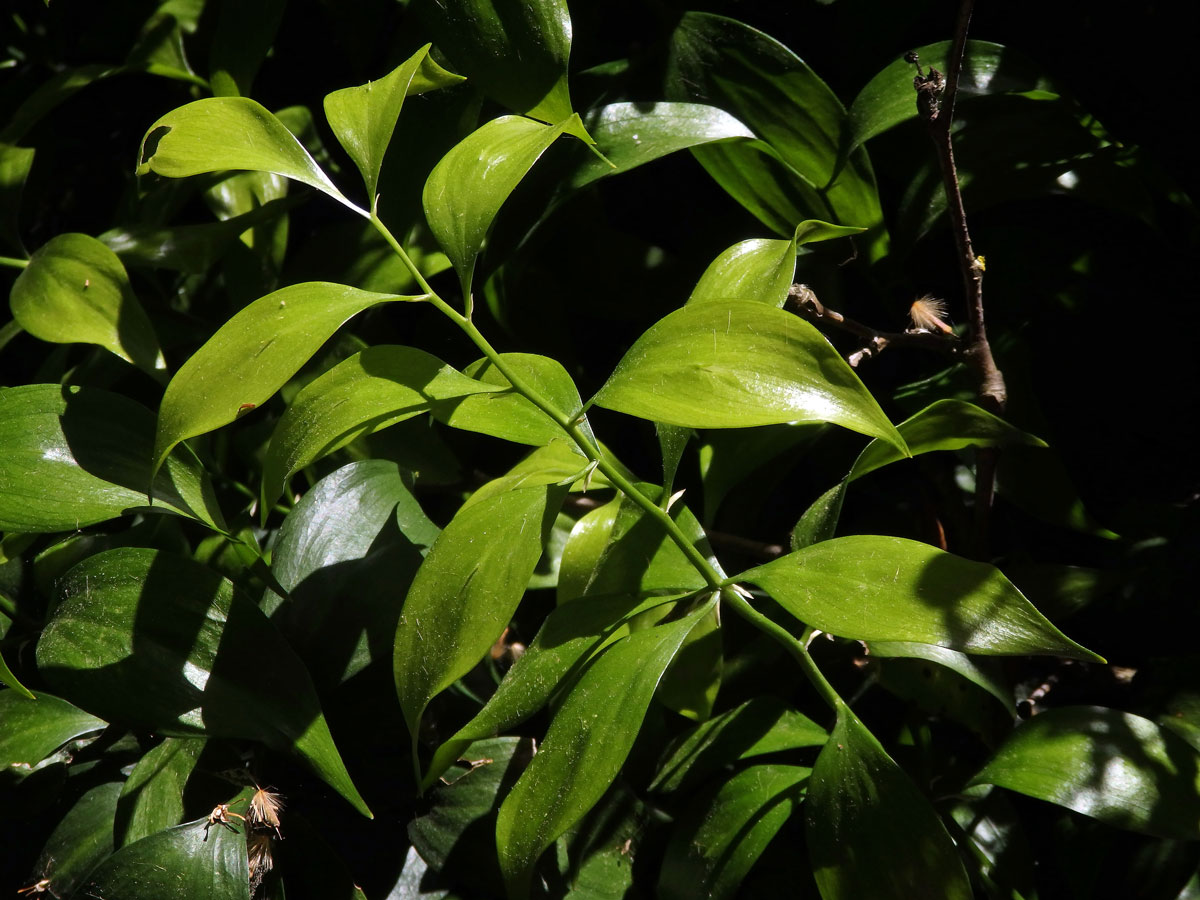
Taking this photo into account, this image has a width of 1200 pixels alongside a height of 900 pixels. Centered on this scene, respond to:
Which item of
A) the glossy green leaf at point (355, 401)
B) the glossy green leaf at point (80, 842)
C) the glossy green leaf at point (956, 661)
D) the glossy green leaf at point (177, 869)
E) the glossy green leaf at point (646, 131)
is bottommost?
the glossy green leaf at point (80, 842)

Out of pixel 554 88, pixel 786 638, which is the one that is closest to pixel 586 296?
pixel 554 88

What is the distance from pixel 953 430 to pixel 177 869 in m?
0.48

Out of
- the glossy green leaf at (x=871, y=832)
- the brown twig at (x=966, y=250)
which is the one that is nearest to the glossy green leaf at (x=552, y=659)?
the glossy green leaf at (x=871, y=832)

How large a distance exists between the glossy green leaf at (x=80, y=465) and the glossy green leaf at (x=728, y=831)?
0.34m

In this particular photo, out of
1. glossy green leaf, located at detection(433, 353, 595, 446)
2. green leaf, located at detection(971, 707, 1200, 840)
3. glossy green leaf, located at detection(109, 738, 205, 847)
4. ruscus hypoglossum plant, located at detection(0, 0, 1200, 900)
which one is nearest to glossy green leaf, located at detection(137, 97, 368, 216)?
ruscus hypoglossum plant, located at detection(0, 0, 1200, 900)

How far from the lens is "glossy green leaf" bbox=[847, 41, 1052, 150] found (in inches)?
21.8

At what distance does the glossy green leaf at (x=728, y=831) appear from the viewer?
511 millimetres

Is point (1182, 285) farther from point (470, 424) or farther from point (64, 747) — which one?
point (64, 747)

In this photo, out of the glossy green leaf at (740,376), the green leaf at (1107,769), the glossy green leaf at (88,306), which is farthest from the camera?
the glossy green leaf at (88,306)

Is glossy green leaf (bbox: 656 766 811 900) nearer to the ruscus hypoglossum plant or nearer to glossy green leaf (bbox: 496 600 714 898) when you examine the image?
the ruscus hypoglossum plant

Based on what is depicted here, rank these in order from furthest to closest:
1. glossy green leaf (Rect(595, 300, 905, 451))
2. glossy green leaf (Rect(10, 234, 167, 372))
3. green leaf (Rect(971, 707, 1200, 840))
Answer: glossy green leaf (Rect(10, 234, 167, 372)), green leaf (Rect(971, 707, 1200, 840)), glossy green leaf (Rect(595, 300, 905, 451))

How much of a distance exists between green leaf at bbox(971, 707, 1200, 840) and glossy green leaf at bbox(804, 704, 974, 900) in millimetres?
103

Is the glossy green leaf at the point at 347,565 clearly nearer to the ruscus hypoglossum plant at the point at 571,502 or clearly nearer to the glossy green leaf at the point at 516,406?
the ruscus hypoglossum plant at the point at 571,502

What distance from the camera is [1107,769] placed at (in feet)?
1.60
